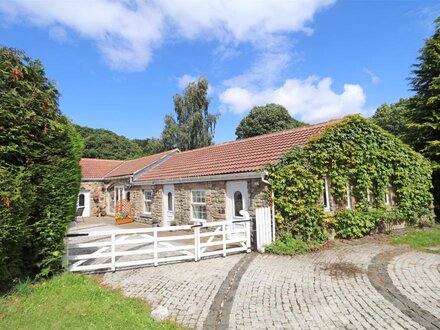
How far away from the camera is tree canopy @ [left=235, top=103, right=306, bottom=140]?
37156 mm

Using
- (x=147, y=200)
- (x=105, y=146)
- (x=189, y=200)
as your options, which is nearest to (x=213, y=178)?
(x=189, y=200)

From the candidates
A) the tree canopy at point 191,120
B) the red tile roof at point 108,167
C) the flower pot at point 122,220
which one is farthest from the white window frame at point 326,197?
the tree canopy at point 191,120

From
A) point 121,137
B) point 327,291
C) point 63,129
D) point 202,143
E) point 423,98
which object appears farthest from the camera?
point 121,137

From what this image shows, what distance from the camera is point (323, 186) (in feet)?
38.8

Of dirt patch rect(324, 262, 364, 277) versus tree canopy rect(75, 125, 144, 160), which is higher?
tree canopy rect(75, 125, 144, 160)

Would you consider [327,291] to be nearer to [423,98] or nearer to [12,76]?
[12,76]

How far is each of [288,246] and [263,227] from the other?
3.36ft

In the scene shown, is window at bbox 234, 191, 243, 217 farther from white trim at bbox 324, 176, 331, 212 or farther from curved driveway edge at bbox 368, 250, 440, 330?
curved driveway edge at bbox 368, 250, 440, 330

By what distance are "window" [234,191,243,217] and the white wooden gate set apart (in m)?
1.85

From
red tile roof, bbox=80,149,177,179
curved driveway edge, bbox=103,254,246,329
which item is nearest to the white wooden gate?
curved driveway edge, bbox=103,254,246,329

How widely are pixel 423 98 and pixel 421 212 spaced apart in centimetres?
760

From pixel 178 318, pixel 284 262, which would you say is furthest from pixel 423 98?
pixel 178 318

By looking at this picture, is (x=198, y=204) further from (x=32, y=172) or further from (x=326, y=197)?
(x=32, y=172)

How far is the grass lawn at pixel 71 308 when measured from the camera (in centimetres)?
502
